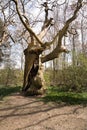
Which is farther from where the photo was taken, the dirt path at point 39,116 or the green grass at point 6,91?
the green grass at point 6,91

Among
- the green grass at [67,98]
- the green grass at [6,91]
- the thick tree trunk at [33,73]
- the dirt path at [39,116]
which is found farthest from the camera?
the thick tree trunk at [33,73]

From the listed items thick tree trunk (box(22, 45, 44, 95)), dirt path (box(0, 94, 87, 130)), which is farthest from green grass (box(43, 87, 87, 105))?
thick tree trunk (box(22, 45, 44, 95))

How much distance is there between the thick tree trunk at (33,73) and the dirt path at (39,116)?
1804 millimetres

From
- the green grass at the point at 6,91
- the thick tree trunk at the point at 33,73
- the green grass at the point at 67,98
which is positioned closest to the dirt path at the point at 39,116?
the green grass at the point at 67,98

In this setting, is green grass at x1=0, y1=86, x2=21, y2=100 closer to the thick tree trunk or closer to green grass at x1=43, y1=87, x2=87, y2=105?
the thick tree trunk

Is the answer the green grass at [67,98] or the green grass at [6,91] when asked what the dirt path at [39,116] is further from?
the green grass at [6,91]

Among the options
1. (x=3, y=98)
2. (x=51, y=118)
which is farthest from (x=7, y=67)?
(x=51, y=118)

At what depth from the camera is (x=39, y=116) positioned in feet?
35.4

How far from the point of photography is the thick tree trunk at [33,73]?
15.1m

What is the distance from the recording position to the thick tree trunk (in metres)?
15.1

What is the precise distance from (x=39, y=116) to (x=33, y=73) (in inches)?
199

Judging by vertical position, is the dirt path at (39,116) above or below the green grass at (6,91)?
below

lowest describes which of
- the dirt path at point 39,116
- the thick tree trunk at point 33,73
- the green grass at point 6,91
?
the dirt path at point 39,116

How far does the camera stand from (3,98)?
1379 cm
